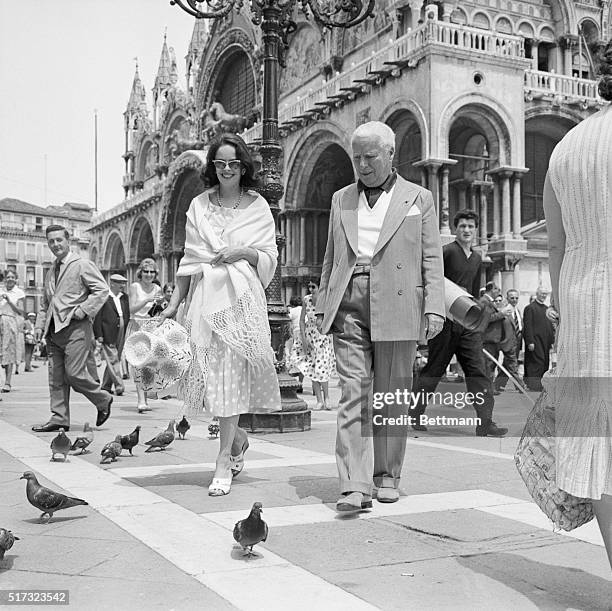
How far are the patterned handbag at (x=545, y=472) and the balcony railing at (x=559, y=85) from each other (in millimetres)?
20877

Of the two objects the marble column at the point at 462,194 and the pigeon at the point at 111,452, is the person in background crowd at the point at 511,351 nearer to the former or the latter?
the pigeon at the point at 111,452

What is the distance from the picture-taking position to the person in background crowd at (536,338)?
12.5 metres

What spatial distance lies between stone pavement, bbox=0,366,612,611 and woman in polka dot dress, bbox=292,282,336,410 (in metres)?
4.55

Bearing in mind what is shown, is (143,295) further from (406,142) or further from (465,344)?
(406,142)

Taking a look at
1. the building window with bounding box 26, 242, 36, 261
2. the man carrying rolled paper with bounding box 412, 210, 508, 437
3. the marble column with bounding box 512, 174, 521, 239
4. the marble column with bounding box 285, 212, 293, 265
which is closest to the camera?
the man carrying rolled paper with bounding box 412, 210, 508, 437

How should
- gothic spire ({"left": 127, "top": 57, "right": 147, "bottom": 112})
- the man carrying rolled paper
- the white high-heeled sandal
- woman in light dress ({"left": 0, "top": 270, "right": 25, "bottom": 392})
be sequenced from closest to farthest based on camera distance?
the white high-heeled sandal
the man carrying rolled paper
woman in light dress ({"left": 0, "top": 270, "right": 25, "bottom": 392})
gothic spire ({"left": 127, "top": 57, "right": 147, "bottom": 112})

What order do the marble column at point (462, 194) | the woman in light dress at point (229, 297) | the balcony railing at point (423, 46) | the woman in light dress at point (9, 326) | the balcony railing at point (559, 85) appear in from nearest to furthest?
the woman in light dress at point (229, 297), the woman in light dress at point (9, 326), the balcony railing at point (423, 46), the balcony railing at point (559, 85), the marble column at point (462, 194)

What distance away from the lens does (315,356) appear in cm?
1062

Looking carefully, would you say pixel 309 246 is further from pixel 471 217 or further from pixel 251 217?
pixel 251 217

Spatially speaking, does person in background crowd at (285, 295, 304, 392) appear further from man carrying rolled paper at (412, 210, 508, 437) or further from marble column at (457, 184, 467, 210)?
marble column at (457, 184, 467, 210)

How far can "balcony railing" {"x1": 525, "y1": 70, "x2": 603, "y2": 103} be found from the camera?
75.1ft

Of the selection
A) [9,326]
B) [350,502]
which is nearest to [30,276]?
[9,326]

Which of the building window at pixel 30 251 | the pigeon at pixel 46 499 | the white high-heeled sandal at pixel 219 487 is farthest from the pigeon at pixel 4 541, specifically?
the building window at pixel 30 251

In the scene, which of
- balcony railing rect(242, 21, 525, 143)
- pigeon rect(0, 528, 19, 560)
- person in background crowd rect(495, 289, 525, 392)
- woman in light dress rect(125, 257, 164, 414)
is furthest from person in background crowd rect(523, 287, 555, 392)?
pigeon rect(0, 528, 19, 560)
